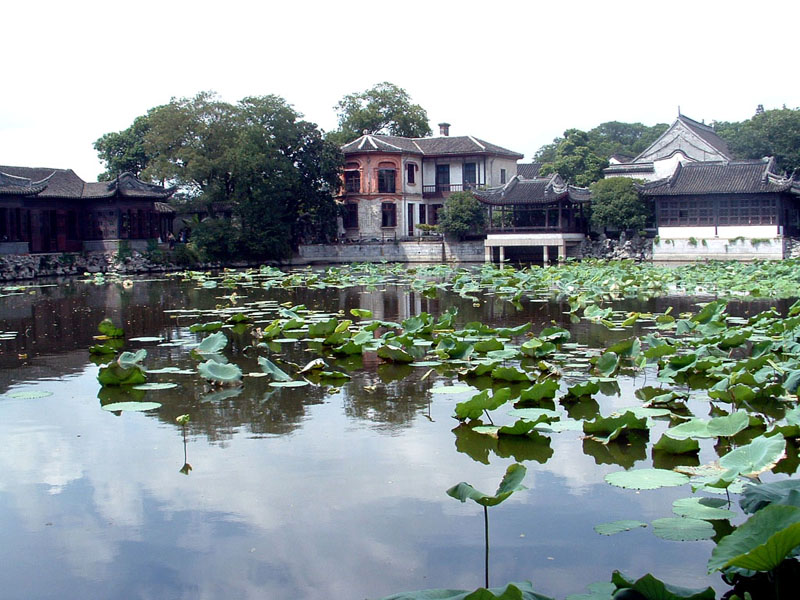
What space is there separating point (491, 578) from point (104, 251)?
31200mm

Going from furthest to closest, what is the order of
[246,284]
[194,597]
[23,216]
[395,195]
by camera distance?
[395,195] < [23,216] < [246,284] < [194,597]

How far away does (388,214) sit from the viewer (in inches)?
1597

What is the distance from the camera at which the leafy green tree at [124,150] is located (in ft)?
133

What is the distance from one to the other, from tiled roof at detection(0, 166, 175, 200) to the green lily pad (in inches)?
1214

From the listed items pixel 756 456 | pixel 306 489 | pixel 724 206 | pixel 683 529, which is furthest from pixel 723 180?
pixel 683 529

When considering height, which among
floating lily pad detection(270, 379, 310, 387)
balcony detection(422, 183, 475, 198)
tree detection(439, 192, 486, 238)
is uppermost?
balcony detection(422, 183, 475, 198)

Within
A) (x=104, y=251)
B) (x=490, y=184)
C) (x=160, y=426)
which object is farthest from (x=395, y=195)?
(x=160, y=426)

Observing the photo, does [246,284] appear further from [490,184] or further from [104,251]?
[490,184]

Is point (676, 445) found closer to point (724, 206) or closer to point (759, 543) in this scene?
point (759, 543)

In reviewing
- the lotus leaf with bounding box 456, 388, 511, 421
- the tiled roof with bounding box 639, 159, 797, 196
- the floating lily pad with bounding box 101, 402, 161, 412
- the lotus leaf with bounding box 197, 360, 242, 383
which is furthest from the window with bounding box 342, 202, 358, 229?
the lotus leaf with bounding box 456, 388, 511, 421

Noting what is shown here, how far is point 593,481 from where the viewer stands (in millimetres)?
4359

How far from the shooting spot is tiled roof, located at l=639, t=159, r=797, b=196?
31094mm

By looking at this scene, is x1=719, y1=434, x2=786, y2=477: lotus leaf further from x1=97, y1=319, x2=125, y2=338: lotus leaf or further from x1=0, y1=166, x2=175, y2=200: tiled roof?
x1=0, y1=166, x2=175, y2=200: tiled roof

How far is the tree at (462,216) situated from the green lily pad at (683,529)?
3241 cm
